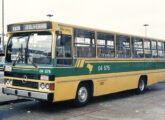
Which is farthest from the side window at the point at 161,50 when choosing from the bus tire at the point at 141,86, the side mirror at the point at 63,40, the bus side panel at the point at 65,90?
the side mirror at the point at 63,40

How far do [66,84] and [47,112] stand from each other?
44.8 inches

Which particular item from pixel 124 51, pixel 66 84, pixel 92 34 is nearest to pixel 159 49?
pixel 124 51

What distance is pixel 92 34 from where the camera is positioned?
39.5ft

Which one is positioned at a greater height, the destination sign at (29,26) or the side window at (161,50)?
the destination sign at (29,26)

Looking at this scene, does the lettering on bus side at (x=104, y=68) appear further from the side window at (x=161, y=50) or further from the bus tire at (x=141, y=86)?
the side window at (x=161, y=50)

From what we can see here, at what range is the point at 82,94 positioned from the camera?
11.4m

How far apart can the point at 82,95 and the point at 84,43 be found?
198cm

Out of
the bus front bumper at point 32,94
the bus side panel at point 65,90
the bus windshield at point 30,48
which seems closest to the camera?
the bus front bumper at point 32,94

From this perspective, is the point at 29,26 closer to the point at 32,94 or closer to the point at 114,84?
the point at 32,94

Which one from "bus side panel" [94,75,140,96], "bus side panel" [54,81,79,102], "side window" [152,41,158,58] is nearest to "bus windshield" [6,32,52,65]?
"bus side panel" [54,81,79,102]

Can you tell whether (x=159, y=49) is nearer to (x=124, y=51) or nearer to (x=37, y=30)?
(x=124, y=51)

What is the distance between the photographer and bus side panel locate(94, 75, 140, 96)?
1220cm

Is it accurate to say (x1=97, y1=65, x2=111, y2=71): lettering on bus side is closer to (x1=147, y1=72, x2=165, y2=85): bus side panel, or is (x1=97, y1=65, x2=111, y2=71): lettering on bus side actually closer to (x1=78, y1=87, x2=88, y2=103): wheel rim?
(x1=78, y1=87, x2=88, y2=103): wheel rim

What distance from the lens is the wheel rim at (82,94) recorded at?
36.8ft
